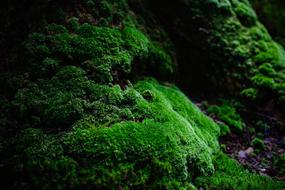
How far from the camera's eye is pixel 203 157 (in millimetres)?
5590

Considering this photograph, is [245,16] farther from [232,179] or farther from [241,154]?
[232,179]

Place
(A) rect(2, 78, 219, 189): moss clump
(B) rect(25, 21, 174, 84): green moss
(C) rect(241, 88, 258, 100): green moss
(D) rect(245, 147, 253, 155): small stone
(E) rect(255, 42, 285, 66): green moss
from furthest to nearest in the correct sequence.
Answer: (E) rect(255, 42, 285, 66): green moss < (C) rect(241, 88, 258, 100): green moss < (D) rect(245, 147, 253, 155): small stone < (B) rect(25, 21, 174, 84): green moss < (A) rect(2, 78, 219, 189): moss clump

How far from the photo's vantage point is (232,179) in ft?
18.0

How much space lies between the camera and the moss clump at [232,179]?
206 inches

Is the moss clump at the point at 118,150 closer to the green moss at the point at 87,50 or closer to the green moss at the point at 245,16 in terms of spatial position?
the green moss at the point at 87,50

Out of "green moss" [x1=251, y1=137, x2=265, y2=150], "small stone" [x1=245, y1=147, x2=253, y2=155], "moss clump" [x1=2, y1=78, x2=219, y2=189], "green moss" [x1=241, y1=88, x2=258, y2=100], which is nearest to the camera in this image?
"moss clump" [x1=2, y1=78, x2=219, y2=189]

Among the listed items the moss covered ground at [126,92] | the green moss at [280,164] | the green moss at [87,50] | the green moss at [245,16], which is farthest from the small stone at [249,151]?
the green moss at [245,16]

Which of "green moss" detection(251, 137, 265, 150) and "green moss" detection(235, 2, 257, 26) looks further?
"green moss" detection(235, 2, 257, 26)

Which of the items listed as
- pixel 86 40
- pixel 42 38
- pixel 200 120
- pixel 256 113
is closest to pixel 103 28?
pixel 86 40

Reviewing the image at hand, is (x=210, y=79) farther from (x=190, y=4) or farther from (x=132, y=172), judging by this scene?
(x=132, y=172)

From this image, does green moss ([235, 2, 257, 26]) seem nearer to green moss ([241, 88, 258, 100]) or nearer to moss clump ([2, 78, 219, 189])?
green moss ([241, 88, 258, 100])

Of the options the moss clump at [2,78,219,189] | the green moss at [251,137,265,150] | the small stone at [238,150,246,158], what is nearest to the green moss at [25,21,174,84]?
the moss clump at [2,78,219,189]


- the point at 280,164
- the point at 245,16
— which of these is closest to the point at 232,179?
the point at 280,164

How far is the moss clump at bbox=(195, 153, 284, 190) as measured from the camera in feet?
17.2
